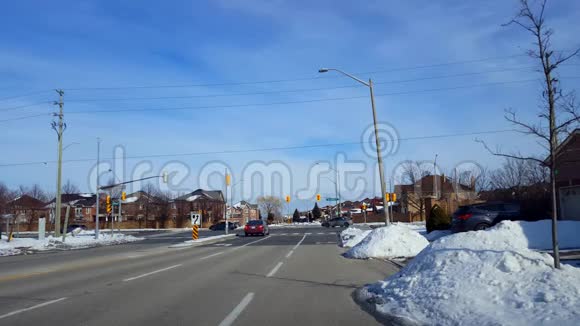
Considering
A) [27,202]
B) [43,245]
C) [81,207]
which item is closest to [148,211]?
[27,202]

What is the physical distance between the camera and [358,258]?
19.3 metres

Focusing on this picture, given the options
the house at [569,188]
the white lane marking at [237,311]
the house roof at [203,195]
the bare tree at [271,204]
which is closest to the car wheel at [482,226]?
the house at [569,188]

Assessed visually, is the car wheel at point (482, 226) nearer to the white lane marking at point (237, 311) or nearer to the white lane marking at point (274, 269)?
the white lane marking at point (274, 269)

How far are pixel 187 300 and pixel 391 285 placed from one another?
4285 millimetres

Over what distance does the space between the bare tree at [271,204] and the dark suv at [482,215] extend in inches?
5244

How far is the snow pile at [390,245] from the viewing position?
19519 mm

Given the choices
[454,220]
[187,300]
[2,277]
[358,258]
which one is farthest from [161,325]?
[454,220]

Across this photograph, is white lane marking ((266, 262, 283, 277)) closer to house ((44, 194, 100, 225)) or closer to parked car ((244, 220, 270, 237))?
parked car ((244, 220, 270, 237))

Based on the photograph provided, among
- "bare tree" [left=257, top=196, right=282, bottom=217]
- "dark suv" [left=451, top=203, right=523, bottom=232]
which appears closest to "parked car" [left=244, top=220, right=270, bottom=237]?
"dark suv" [left=451, top=203, right=523, bottom=232]

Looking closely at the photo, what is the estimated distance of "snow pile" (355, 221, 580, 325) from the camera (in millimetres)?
6785

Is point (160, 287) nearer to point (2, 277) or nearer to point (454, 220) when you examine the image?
point (2, 277)

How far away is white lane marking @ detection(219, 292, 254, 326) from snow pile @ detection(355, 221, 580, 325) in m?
2.29

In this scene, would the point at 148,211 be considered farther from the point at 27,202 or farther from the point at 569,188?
the point at 569,188

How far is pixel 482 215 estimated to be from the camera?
21719 millimetres
